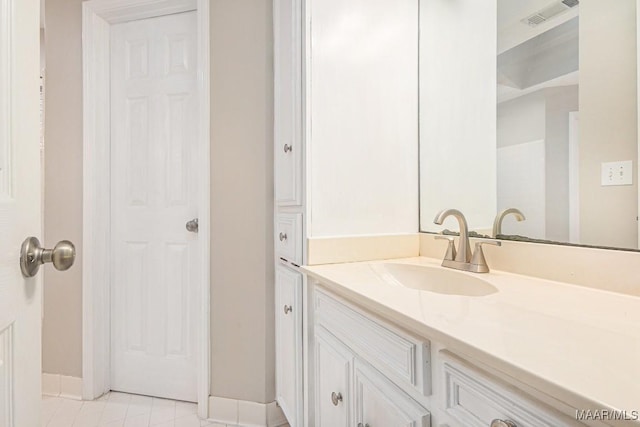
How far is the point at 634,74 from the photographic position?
0.79m

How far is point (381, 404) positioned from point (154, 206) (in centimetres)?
164

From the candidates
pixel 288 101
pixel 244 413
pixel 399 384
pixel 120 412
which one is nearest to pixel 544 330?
pixel 399 384

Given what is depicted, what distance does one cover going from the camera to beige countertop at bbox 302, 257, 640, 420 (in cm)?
35

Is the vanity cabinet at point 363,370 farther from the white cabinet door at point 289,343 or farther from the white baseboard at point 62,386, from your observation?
the white baseboard at point 62,386

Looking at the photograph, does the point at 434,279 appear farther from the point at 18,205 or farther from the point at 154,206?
the point at 154,206

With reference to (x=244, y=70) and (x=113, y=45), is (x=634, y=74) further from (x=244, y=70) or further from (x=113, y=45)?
(x=113, y=45)

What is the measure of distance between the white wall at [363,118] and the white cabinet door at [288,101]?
0.22ft

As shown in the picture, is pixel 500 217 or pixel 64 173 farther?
pixel 64 173

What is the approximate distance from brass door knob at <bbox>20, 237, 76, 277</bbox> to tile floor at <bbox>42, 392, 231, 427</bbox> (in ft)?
4.57

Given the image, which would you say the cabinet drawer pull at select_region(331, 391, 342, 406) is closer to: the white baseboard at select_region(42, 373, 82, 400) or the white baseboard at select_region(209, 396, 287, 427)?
the white baseboard at select_region(209, 396, 287, 427)

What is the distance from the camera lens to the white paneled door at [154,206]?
6.09 feet

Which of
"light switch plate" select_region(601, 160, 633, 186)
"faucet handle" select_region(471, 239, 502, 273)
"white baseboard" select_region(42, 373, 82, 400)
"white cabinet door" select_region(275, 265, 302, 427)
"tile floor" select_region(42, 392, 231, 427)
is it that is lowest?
"tile floor" select_region(42, 392, 231, 427)

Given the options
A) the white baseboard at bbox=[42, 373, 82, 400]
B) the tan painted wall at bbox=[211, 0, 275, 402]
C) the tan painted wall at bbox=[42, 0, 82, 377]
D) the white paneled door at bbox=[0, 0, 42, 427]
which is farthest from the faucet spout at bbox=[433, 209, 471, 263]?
the white baseboard at bbox=[42, 373, 82, 400]

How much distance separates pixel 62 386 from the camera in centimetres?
189
